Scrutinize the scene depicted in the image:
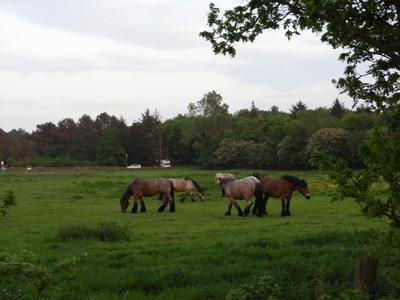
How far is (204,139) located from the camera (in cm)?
8938

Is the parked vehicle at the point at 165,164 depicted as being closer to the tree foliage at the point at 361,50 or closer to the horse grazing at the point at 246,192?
the horse grazing at the point at 246,192

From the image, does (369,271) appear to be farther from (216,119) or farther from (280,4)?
(216,119)

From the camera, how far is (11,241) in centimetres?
1243

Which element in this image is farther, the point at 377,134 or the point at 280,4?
the point at 280,4

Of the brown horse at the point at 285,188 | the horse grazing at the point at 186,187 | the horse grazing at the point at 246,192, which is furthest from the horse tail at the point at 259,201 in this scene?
the horse grazing at the point at 186,187

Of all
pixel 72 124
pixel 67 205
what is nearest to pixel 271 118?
pixel 72 124

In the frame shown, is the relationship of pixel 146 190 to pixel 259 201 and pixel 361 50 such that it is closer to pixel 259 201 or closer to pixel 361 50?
pixel 259 201

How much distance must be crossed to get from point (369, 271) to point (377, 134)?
2.22 metres

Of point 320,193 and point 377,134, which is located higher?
point 377,134

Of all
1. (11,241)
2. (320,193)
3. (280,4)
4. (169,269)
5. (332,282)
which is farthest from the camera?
(320,193)

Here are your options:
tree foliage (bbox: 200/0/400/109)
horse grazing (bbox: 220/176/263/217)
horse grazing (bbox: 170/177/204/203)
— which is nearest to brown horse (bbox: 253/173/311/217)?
horse grazing (bbox: 220/176/263/217)

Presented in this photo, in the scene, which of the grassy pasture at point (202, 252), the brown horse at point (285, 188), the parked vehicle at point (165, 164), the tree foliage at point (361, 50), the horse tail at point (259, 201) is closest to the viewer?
the tree foliage at point (361, 50)

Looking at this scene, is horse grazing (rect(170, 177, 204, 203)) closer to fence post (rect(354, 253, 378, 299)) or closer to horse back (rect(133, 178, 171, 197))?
horse back (rect(133, 178, 171, 197))

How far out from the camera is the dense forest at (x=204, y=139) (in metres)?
70.9
